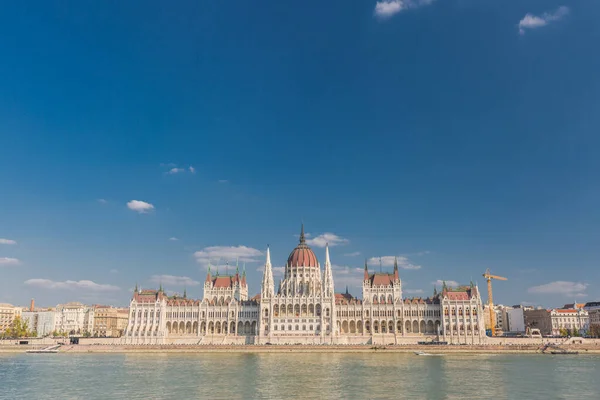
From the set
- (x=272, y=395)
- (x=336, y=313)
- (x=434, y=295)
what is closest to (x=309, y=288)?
(x=336, y=313)

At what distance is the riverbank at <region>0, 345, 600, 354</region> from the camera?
119375 mm

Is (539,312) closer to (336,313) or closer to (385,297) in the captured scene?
(385,297)

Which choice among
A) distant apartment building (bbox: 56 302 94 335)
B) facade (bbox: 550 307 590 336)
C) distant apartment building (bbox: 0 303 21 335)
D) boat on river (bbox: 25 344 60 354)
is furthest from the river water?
distant apartment building (bbox: 0 303 21 335)

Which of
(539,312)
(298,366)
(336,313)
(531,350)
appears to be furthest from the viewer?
(539,312)

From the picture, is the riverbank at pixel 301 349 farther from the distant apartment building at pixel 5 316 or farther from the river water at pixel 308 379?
the distant apartment building at pixel 5 316

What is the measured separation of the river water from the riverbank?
18963 mm

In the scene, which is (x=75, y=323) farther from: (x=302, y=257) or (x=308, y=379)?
(x=308, y=379)

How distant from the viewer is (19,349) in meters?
137

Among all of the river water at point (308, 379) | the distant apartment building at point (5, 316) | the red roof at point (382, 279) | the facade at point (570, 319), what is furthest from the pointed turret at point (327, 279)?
the distant apartment building at point (5, 316)

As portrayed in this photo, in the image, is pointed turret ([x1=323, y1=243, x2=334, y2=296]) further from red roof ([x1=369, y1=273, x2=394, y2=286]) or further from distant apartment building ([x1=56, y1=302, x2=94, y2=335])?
distant apartment building ([x1=56, y1=302, x2=94, y2=335])

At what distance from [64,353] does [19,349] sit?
18.8 m

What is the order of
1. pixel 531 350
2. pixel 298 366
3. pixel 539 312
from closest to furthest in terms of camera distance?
pixel 298 366, pixel 531 350, pixel 539 312

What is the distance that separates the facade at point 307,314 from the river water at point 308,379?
129ft

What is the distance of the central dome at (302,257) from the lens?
15388cm
